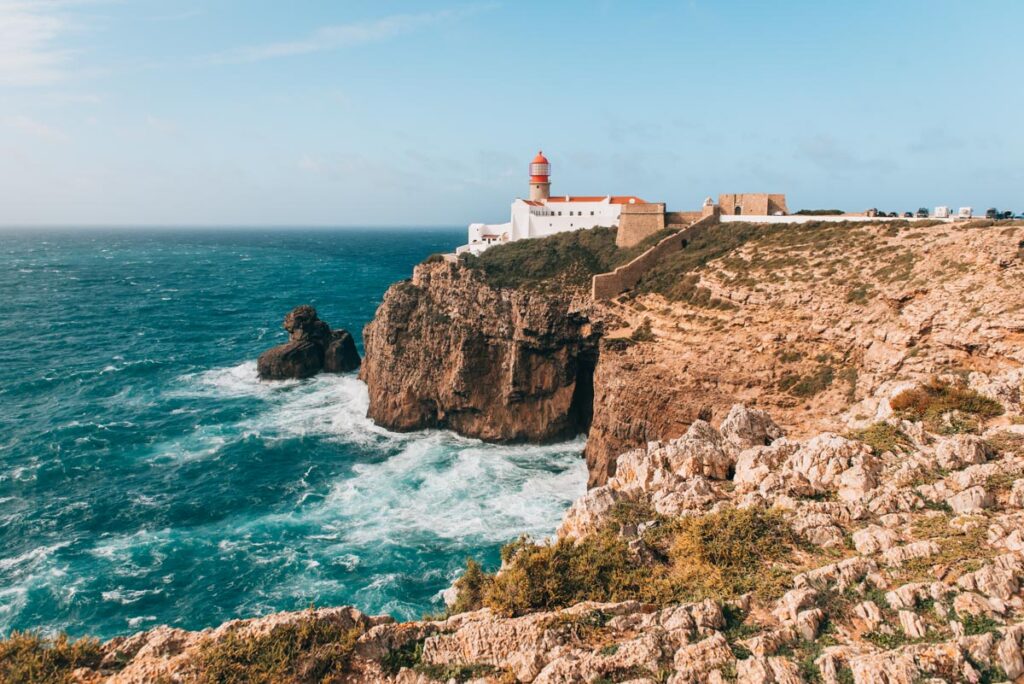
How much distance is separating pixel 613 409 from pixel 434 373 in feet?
53.0

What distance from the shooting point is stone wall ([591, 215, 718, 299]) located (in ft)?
148

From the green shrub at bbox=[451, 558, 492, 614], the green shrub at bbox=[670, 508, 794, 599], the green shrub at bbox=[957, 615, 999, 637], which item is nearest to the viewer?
the green shrub at bbox=[957, 615, 999, 637]

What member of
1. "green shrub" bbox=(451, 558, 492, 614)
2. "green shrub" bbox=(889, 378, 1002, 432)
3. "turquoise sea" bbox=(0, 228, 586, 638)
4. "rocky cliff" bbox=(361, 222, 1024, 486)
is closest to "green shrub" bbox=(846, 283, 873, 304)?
"rocky cliff" bbox=(361, 222, 1024, 486)

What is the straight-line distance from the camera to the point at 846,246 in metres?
40.0

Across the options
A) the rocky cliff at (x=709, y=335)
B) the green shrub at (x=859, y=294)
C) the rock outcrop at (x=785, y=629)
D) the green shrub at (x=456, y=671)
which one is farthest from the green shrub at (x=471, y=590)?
the green shrub at (x=859, y=294)

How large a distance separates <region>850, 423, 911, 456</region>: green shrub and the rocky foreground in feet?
0.28

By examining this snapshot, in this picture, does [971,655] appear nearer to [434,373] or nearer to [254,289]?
[434,373]

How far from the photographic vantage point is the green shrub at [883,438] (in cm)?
1925

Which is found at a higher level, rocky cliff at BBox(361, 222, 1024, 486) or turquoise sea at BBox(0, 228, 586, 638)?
rocky cliff at BBox(361, 222, 1024, 486)

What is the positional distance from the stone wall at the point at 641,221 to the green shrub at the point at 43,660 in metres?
49.4

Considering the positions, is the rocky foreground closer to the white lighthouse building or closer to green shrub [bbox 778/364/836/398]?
green shrub [bbox 778/364/836/398]

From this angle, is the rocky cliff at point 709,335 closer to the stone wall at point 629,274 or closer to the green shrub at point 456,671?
the stone wall at point 629,274

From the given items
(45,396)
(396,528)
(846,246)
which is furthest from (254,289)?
(846,246)

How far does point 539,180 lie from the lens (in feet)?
229
